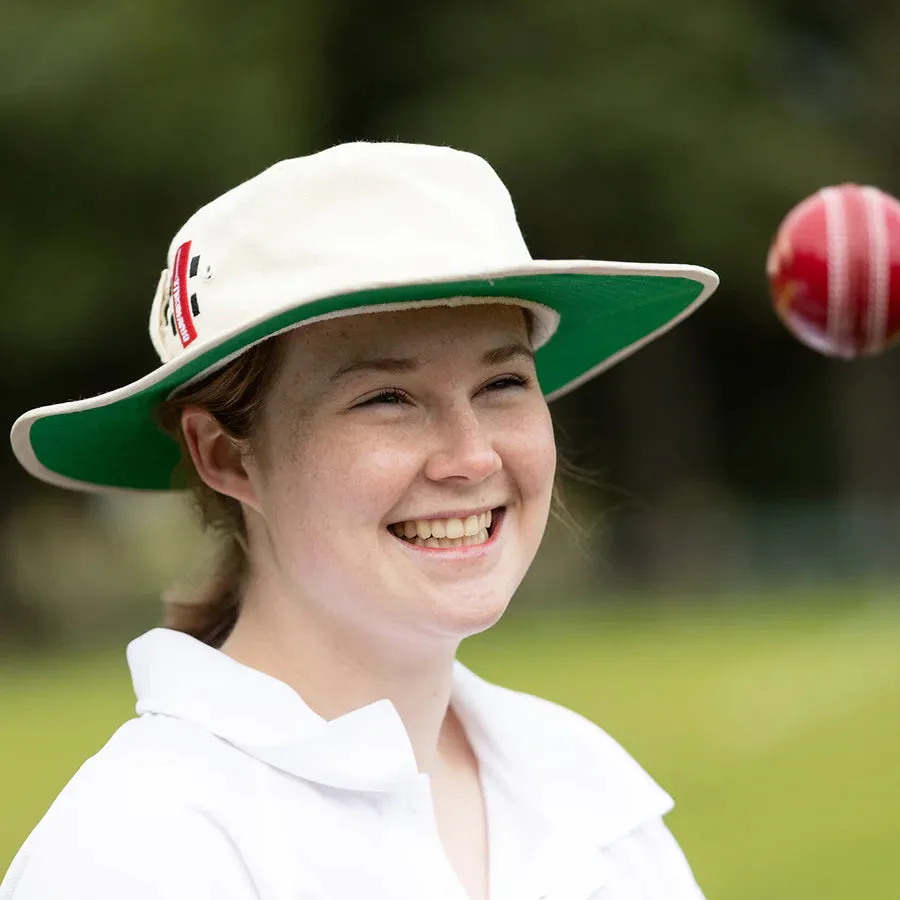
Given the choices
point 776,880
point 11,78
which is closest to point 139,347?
point 11,78

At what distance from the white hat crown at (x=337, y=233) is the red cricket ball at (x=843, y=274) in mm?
2454

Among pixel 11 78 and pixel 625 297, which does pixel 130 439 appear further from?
pixel 11 78

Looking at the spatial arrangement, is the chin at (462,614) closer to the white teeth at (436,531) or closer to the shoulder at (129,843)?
the white teeth at (436,531)

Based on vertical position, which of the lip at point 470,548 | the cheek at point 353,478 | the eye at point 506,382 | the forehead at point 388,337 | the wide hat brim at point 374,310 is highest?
the wide hat brim at point 374,310

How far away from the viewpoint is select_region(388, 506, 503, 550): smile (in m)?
2.37

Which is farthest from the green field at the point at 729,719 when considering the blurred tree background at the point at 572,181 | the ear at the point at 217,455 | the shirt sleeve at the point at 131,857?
the shirt sleeve at the point at 131,857

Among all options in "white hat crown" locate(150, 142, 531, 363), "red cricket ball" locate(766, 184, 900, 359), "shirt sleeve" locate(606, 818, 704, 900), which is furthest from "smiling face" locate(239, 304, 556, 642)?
"red cricket ball" locate(766, 184, 900, 359)

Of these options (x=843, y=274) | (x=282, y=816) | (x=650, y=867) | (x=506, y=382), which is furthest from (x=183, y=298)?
(x=843, y=274)

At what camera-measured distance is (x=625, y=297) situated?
276 centimetres

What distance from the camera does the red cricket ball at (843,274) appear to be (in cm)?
469

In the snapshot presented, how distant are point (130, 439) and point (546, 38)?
2047cm

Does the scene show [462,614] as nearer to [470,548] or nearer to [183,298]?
[470,548]

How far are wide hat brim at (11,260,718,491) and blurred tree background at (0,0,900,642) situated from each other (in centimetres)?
1255

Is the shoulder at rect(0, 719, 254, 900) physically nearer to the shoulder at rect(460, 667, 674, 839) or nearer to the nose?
the nose
